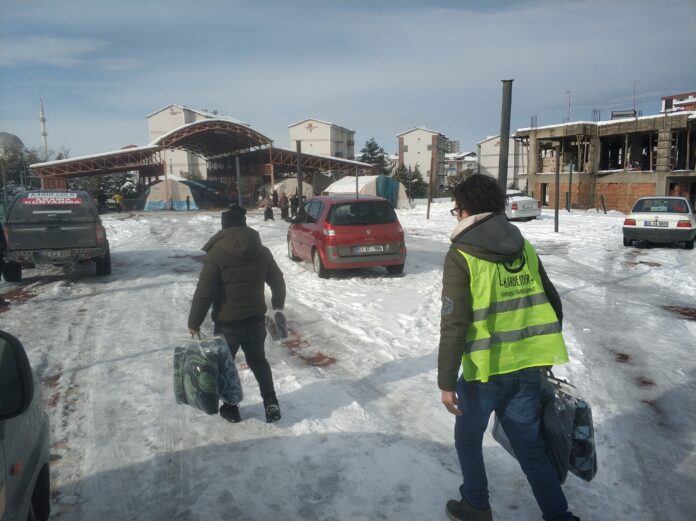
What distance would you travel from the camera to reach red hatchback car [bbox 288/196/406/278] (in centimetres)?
1021

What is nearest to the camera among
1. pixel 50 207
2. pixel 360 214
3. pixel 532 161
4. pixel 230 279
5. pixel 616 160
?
pixel 230 279

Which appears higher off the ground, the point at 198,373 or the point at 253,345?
the point at 253,345

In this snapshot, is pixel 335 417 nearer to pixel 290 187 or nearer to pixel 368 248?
pixel 368 248

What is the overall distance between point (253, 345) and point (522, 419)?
2.28 m

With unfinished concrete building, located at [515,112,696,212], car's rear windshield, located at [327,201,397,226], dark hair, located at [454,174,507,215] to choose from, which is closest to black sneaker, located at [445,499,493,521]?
dark hair, located at [454,174,507,215]

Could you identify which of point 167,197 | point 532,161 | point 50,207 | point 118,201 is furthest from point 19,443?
point 532,161

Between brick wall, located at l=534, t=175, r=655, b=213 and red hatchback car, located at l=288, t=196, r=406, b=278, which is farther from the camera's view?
brick wall, located at l=534, t=175, r=655, b=213

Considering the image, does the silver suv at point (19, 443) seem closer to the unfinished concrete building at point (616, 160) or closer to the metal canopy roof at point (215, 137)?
the unfinished concrete building at point (616, 160)

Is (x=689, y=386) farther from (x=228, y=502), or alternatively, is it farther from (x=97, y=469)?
(x=97, y=469)

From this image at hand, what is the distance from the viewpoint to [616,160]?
40469 millimetres

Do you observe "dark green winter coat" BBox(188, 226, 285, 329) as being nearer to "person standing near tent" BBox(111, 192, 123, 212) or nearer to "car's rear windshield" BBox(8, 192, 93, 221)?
"car's rear windshield" BBox(8, 192, 93, 221)

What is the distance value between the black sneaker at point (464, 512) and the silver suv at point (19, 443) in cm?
220

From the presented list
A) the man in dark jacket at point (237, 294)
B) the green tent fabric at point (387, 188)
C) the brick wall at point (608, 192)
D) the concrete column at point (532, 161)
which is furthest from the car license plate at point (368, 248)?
the concrete column at point (532, 161)

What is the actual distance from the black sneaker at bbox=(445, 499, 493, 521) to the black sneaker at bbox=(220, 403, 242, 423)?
1968mm
